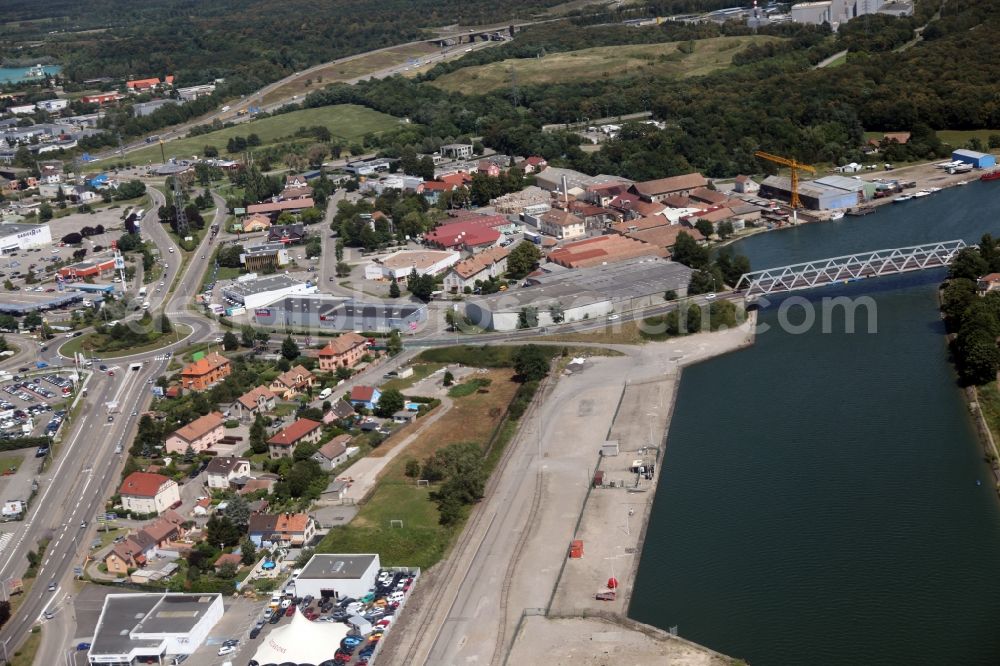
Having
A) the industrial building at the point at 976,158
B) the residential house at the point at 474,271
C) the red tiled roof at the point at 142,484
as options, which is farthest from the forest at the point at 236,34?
the red tiled roof at the point at 142,484

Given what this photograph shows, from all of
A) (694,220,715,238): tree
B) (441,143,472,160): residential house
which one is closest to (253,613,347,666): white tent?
(694,220,715,238): tree

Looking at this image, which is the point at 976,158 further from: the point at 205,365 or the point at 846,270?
A: the point at 205,365

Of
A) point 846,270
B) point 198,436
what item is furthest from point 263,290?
point 846,270

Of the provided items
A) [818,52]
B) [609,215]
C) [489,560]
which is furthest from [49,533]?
[818,52]

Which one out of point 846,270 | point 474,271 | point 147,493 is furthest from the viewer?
point 474,271

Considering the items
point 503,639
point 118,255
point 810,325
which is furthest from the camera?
point 118,255

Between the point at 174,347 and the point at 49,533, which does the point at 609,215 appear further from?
the point at 49,533

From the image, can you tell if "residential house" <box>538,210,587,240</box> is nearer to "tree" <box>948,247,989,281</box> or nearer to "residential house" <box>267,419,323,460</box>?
"tree" <box>948,247,989,281</box>
